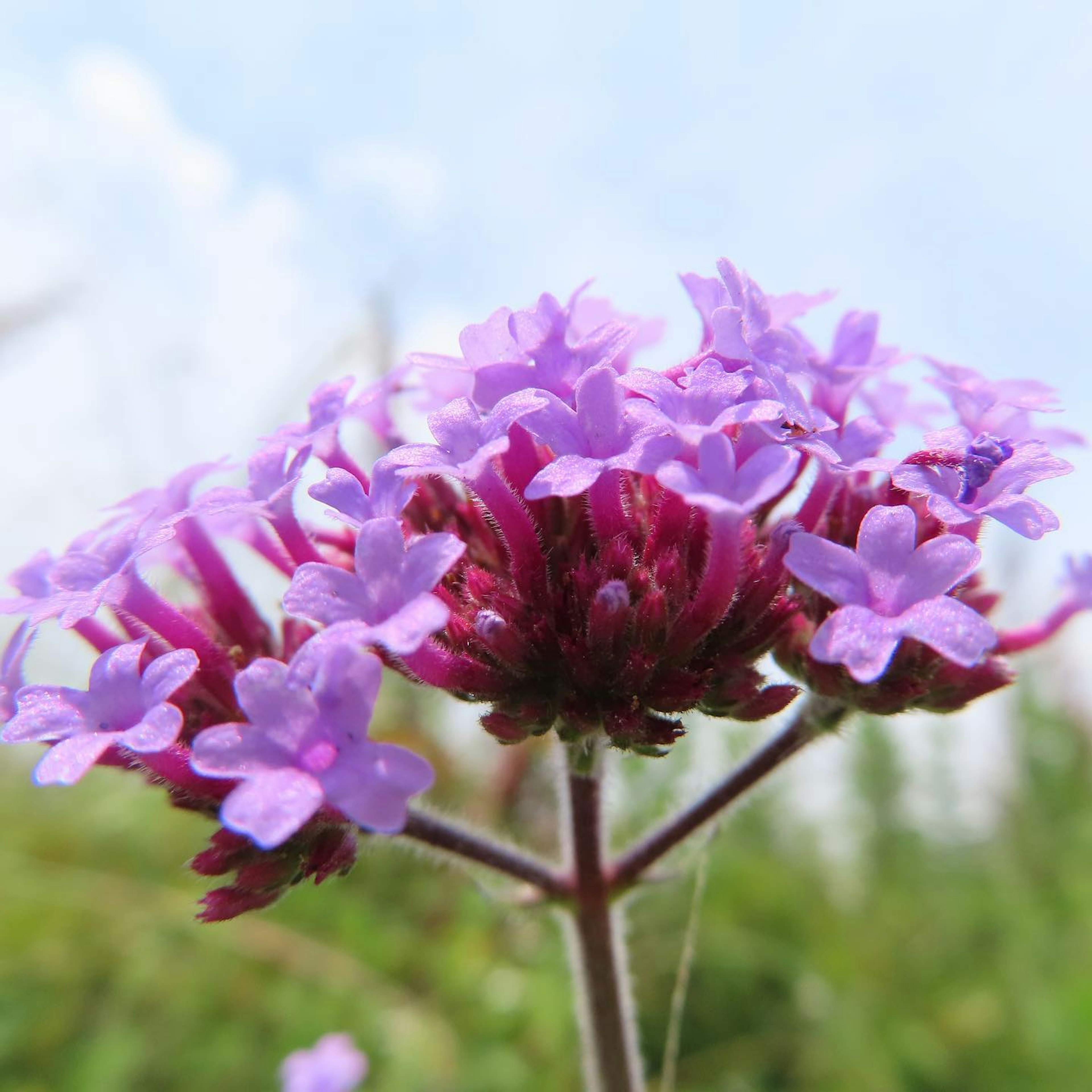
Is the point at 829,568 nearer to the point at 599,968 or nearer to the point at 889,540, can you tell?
the point at 889,540

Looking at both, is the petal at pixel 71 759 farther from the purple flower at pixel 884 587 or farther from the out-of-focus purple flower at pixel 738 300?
the out-of-focus purple flower at pixel 738 300

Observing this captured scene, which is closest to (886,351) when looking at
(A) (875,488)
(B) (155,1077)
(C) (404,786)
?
(A) (875,488)

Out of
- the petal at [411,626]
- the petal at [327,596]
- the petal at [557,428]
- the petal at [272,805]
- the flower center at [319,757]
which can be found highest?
the petal at [557,428]

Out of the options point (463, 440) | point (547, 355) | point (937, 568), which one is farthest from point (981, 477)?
point (463, 440)

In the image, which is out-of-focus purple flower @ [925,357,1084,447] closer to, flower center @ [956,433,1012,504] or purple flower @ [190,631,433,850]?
flower center @ [956,433,1012,504]

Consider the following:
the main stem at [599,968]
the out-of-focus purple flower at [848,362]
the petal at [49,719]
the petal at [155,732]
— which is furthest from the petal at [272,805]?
the out-of-focus purple flower at [848,362]

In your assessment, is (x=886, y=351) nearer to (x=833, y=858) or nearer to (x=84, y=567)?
(x=84, y=567)
